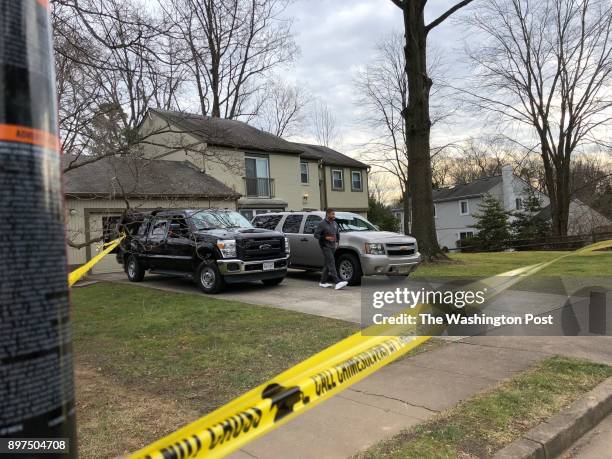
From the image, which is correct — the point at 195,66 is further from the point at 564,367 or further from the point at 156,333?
the point at 564,367

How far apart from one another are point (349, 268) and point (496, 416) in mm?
8018

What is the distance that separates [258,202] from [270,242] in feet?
48.1

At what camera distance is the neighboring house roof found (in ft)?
54.3

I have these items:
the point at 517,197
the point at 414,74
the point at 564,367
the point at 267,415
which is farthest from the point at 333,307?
the point at 517,197

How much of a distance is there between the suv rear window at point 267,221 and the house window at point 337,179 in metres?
18.2

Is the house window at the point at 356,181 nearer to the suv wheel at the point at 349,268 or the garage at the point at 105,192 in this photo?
the garage at the point at 105,192

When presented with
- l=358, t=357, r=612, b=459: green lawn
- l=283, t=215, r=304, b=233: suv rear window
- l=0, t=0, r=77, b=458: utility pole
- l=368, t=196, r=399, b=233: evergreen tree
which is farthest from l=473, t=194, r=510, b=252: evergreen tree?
l=0, t=0, r=77, b=458: utility pole

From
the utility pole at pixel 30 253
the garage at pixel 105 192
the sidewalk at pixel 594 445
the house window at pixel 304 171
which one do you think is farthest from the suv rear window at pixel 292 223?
the house window at pixel 304 171

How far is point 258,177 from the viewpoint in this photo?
1033 inches

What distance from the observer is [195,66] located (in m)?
7.07

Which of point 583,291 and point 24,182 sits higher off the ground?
point 24,182

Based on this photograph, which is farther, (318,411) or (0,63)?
(318,411)

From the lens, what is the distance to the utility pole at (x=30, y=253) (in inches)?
42.8

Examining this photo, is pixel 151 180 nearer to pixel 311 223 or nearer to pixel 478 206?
pixel 311 223
